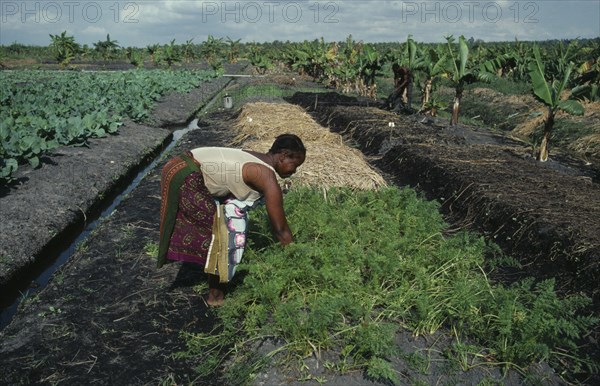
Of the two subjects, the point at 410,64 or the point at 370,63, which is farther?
the point at 370,63

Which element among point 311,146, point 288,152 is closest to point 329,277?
point 288,152

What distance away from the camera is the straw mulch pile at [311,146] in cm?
716

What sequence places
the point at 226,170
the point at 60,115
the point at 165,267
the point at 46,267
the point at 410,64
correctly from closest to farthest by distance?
the point at 226,170
the point at 165,267
the point at 46,267
the point at 60,115
the point at 410,64

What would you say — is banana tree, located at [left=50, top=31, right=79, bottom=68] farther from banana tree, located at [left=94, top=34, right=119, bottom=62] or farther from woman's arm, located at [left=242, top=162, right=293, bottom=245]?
woman's arm, located at [left=242, top=162, right=293, bottom=245]

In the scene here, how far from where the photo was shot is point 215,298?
13.6 feet

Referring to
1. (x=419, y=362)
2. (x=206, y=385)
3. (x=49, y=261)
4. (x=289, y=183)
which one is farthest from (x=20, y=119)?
(x=419, y=362)

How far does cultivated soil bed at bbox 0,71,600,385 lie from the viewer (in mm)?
3449

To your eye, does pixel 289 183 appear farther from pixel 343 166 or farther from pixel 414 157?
pixel 414 157

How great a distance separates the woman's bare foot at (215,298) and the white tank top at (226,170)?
0.96 m

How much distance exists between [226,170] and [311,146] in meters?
5.86

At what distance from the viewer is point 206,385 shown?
128 inches

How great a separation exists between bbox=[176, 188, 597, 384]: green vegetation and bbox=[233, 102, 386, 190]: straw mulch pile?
7.71 feet

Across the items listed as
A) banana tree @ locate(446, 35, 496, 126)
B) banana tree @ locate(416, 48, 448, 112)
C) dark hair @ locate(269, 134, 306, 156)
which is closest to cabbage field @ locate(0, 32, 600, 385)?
dark hair @ locate(269, 134, 306, 156)

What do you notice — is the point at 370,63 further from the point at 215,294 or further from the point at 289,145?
the point at 289,145
